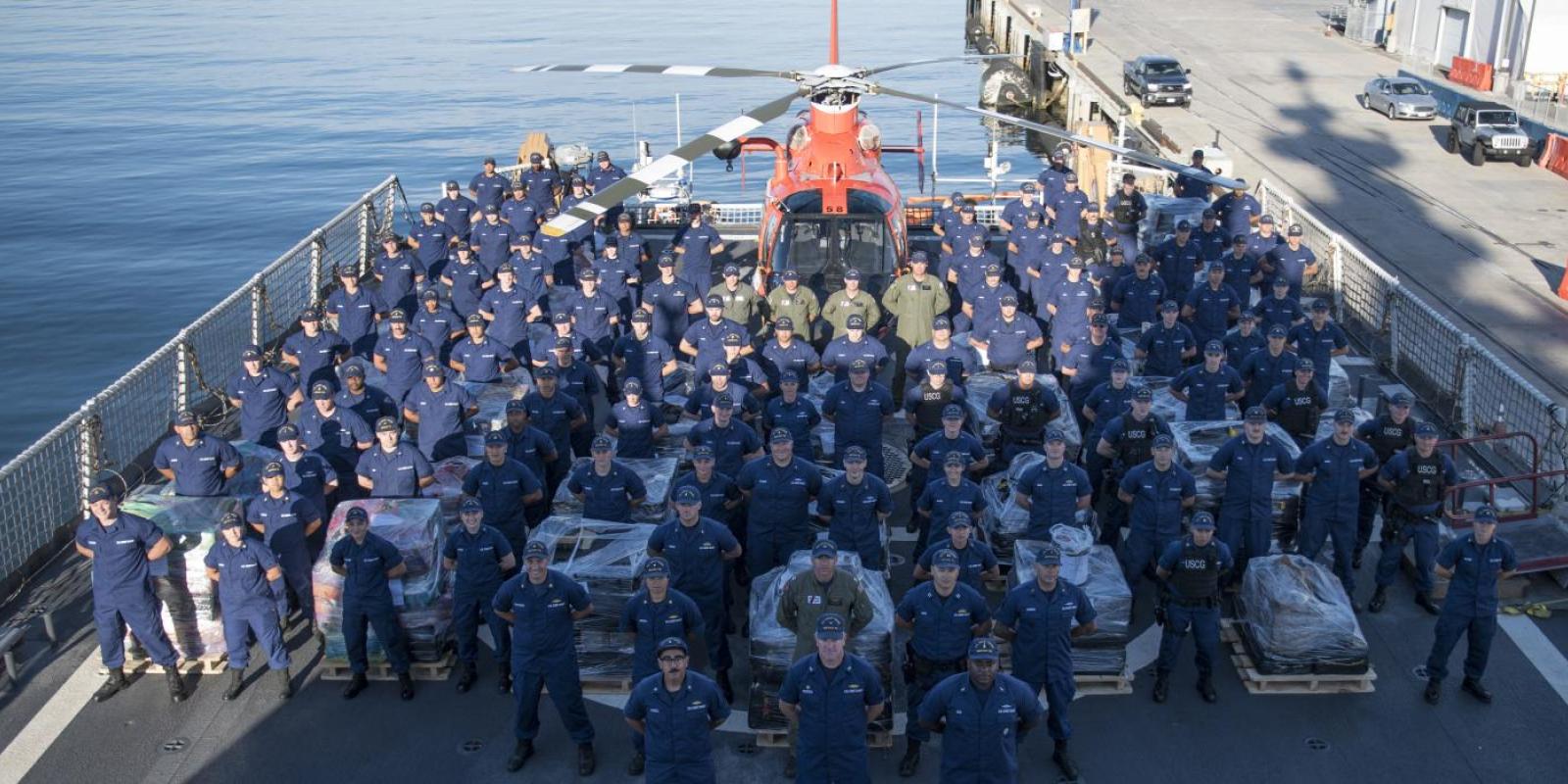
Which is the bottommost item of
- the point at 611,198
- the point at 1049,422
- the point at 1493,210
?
the point at 1493,210

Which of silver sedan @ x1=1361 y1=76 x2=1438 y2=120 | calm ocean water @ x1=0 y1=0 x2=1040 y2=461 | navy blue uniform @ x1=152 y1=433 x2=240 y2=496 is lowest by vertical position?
calm ocean water @ x1=0 y1=0 x2=1040 y2=461

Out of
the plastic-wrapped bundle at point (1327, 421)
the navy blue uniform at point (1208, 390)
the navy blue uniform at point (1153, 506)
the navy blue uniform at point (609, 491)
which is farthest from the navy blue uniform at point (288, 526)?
the plastic-wrapped bundle at point (1327, 421)

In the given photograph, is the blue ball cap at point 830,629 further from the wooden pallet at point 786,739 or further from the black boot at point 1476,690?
the black boot at point 1476,690

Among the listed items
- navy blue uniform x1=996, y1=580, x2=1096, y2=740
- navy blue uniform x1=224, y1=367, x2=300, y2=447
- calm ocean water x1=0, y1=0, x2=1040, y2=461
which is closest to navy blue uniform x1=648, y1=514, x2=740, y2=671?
navy blue uniform x1=996, y1=580, x2=1096, y2=740

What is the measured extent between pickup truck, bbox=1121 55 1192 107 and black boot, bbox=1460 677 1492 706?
27602mm

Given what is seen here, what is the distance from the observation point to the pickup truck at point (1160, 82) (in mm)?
35031

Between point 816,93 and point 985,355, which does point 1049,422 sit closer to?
point 985,355

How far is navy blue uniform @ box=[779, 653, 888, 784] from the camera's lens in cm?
776

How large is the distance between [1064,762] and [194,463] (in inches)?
285

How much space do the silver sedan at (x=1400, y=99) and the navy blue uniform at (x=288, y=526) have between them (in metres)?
33.3

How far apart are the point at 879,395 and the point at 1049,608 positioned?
3525 millimetres

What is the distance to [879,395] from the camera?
11.7 m

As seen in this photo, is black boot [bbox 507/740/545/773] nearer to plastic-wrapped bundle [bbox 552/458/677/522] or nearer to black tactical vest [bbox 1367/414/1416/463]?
plastic-wrapped bundle [bbox 552/458/677/522]

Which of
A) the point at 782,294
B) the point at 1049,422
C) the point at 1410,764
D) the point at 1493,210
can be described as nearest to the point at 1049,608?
the point at 1410,764
